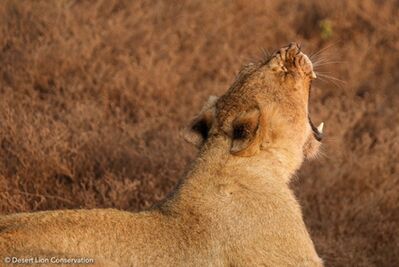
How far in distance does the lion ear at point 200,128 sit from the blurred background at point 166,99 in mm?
1051

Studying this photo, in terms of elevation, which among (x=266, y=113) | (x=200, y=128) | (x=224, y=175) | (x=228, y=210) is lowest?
(x=228, y=210)

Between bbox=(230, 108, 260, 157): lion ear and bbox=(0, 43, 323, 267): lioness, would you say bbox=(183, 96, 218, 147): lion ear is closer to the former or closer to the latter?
bbox=(0, 43, 323, 267): lioness

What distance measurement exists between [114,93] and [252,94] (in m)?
4.19

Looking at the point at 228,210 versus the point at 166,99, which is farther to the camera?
the point at 166,99

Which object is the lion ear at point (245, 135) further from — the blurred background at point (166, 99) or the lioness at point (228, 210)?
Result: the blurred background at point (166, 99)

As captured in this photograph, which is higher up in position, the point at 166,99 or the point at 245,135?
the point at 166,99

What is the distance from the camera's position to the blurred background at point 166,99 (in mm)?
6961

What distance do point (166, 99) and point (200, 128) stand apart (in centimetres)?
→ 403

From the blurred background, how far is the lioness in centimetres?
90

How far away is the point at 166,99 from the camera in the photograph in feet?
28.7

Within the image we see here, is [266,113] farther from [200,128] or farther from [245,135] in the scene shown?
[200,128]

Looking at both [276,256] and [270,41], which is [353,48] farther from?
[276,256]

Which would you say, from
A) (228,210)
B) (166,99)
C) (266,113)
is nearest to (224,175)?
(228,210)

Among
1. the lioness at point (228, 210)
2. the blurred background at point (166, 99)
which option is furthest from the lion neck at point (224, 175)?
the blurred background at point (166, 99)
